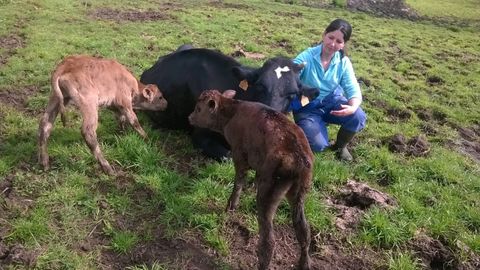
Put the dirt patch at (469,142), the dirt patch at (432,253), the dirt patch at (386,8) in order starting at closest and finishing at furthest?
the dirt patch at (432,253) → the dirt patch at (469,142) → the dirt patch at (386,8)

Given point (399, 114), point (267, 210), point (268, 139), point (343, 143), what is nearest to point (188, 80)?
point (343, 143)

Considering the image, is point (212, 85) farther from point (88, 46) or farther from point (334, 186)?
point (88, 46)

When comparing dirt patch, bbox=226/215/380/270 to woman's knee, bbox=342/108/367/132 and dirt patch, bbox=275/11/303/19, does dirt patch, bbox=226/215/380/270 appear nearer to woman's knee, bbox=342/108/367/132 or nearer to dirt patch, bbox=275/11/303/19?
woman's knee, bbox=342/108/367/132

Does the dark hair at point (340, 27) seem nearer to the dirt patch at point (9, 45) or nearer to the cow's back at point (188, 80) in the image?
the cow's back at point (188, 80)

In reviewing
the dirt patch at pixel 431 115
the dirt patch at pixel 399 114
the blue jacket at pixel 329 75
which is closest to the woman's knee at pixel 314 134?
the blue jacket at pixel 329 75

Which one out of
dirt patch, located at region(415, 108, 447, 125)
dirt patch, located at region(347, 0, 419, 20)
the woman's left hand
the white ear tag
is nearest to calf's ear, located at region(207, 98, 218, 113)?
the white ear tag

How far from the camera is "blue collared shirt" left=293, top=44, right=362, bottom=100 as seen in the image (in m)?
6.46

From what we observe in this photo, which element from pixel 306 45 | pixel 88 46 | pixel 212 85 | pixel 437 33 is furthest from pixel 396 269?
pixel 437 33

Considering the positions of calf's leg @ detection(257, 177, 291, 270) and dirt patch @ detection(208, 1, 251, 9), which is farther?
dirt patch @ detection(208, 1, 251, 9)

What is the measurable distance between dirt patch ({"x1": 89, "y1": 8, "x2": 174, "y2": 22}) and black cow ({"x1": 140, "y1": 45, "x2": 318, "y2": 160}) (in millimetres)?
7551

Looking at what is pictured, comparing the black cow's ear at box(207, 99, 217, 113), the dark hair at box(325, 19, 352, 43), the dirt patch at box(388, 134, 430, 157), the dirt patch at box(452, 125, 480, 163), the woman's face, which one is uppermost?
the dark hair at box(325, 19, 352, 43)

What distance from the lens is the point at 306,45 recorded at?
1347 cm

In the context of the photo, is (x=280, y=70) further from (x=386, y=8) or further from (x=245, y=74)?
(x=386, y=8)

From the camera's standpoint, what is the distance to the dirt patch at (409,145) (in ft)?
23.3
